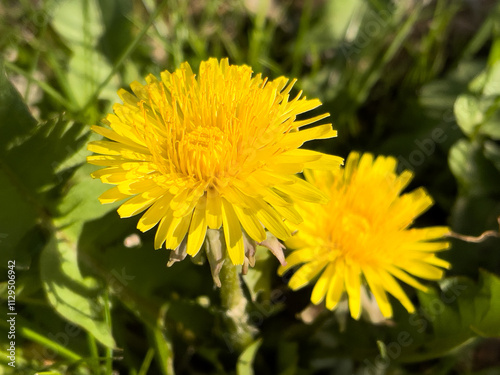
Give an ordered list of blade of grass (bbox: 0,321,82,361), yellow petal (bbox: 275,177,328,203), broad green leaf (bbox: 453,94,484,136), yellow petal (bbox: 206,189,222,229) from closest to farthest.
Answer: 1. yellow petal (bbox: 206,189,222,229)
2. yellow petal (bbox: 275,177,328,203)
3. blade of grass (bbox: 0,321,82,361)
4. broad green leaf (bbox: 453,94,484,136)

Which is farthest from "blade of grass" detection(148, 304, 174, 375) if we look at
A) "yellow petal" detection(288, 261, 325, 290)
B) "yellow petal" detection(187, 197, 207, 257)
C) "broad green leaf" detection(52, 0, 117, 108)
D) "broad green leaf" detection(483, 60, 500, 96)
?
"broad green leaf" detection(483, 60, 500, 96)

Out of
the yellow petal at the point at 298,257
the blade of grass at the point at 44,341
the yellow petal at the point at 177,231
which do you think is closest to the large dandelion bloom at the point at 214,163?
the yellow petal at the point at 177,231

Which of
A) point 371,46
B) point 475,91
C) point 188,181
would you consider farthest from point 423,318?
Answer: point 371,46

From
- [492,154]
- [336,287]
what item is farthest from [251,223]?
[492,154]

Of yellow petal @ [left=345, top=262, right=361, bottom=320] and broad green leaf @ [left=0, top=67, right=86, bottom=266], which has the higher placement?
broad green leaf @ [left=0, top=67, right=86, bottom=266]

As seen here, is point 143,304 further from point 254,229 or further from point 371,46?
point 371,46

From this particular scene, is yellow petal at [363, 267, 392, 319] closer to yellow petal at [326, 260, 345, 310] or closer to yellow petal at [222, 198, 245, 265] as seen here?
yellow petal at [326, 260, 345, 310]

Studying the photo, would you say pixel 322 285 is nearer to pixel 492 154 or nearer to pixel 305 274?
pixel 305 274

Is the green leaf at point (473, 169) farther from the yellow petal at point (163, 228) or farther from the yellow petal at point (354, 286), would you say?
the yellow petal at point (163, 228)

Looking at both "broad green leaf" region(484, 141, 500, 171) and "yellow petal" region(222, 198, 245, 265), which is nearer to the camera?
"yellow petal" region(222, 198, 245, 265)
